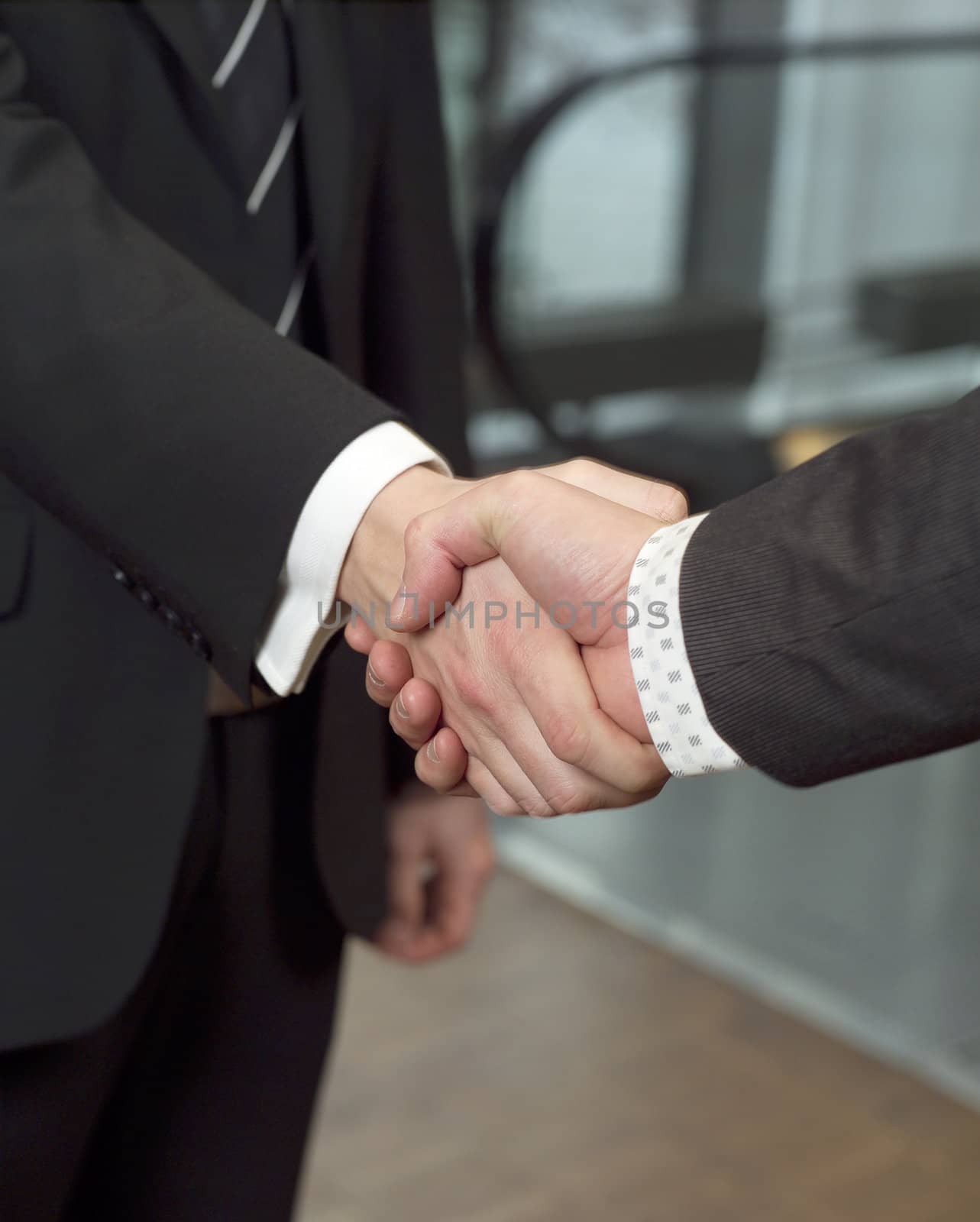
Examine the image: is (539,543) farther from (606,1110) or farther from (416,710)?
(606,1110)

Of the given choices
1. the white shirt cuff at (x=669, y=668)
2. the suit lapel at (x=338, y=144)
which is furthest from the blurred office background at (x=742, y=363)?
the white shirt cuff at (x=669, y=668)

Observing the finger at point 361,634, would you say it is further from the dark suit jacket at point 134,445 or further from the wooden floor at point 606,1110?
the wooden floor at point 606,1110

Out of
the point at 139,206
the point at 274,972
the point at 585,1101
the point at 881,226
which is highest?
the point at 139,206

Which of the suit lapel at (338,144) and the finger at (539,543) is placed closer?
the finger at (539,543)

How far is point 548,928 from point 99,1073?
170cm

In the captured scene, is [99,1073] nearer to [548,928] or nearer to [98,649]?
[98,649]

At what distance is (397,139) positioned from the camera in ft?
3.65

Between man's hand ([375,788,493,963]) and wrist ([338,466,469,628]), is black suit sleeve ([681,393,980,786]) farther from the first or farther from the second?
man's hand ([375,788,493,963])

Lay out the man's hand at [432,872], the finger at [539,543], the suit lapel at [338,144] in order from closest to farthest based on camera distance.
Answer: the finger at [539,543] < the suit lapel at [338,144] < the man's hand at [432,872]

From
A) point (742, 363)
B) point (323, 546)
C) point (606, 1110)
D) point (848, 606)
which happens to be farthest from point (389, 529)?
point (742, 363)

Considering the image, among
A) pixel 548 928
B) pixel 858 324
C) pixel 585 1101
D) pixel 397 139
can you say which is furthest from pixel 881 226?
pixel 397 139

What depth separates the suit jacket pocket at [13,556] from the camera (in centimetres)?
84

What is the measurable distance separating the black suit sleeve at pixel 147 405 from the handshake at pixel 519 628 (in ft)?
0.19

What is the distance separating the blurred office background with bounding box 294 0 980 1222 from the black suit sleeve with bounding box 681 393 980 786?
137 centimetres
